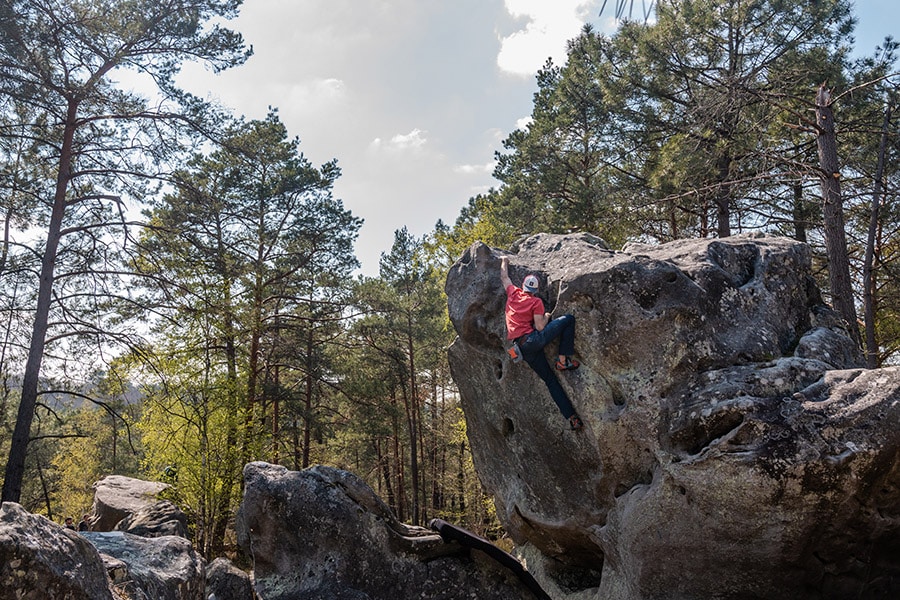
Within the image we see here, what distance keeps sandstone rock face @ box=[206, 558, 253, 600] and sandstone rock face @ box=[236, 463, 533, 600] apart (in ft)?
8.64

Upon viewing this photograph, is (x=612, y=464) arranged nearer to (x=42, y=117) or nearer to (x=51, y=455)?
(x=42, y=117)

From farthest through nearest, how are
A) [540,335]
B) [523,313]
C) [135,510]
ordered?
[135,510]
[523,313]
[540,335]

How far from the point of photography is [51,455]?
138 ft

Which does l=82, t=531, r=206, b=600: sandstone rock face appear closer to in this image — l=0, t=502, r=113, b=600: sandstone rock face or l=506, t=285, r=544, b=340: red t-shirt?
l=0, t=502, r=113, b=600: sandstone rock face

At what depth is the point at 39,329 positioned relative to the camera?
11094mm

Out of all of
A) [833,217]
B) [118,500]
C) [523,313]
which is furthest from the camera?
[118,500]

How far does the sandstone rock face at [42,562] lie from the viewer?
130 inches

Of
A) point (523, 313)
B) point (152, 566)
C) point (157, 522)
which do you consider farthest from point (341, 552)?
point (157, 522)

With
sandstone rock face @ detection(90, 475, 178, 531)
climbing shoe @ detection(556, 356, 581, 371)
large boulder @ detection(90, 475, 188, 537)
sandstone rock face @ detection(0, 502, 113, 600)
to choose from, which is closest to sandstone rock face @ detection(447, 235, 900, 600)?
climbing shoe @ detection(556, 356, 581, 371)

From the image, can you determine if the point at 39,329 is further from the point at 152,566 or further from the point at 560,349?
the point at 560,349

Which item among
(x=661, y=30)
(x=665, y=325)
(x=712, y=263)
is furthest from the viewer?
(x=661, y=30)

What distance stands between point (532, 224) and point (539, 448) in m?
11.9

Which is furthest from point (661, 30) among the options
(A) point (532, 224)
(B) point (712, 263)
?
(B) point (712, 263)

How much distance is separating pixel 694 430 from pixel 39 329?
11.3 meters
